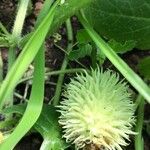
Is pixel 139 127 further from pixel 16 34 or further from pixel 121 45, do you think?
pixel 16 34

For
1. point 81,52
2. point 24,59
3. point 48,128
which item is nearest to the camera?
point 24,59

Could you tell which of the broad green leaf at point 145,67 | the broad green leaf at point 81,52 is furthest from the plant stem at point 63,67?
the broad green leaf at point 145,67

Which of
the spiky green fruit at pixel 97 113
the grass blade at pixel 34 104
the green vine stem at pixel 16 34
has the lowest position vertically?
the spiky green fruit at pixel 97 113

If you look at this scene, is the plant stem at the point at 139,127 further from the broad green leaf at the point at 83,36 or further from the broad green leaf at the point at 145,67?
the broad green leaf at the point at 83,36

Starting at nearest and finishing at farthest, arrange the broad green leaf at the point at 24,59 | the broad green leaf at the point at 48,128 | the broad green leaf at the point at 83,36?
1. the broad green leaf at the point at 24,59
2. the broad green leaf at the point at 48,128
3. the broad green leaf at the point at 83,36

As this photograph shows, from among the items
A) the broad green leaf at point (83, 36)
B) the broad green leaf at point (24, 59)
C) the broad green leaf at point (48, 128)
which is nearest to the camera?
the broad green leaf at point (24, 59)

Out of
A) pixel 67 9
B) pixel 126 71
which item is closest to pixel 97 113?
pixel 126 71

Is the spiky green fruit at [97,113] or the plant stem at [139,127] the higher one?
the spiky green fruit at [97,113]

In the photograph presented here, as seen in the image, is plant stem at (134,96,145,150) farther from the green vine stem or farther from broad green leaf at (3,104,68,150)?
the green vine stem
